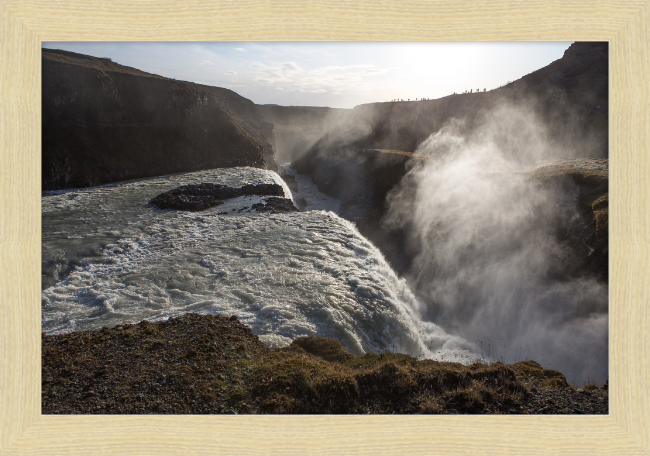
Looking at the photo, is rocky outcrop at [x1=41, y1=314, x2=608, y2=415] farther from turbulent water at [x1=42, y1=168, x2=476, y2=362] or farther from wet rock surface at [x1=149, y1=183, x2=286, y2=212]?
wet rock surface at [x1=149, y1=183, x2=286, y2=212]

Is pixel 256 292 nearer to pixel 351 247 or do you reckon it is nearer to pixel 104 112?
pixel 351 247

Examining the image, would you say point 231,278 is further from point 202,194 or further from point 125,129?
point 125,129

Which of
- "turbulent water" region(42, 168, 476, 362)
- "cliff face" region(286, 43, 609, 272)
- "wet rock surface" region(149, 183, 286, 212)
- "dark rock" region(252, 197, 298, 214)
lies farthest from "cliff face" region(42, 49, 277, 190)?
"dark rock" region(252, 197, 298, 214)

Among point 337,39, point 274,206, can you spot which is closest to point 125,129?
point 274,206

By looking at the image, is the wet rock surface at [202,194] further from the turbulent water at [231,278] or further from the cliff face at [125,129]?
the cliff face at [125,129]

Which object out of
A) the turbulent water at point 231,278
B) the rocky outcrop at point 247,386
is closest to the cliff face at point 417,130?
the turbulent water at point 231,278

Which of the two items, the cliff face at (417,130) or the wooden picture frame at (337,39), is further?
the cliff face at (417,130)
